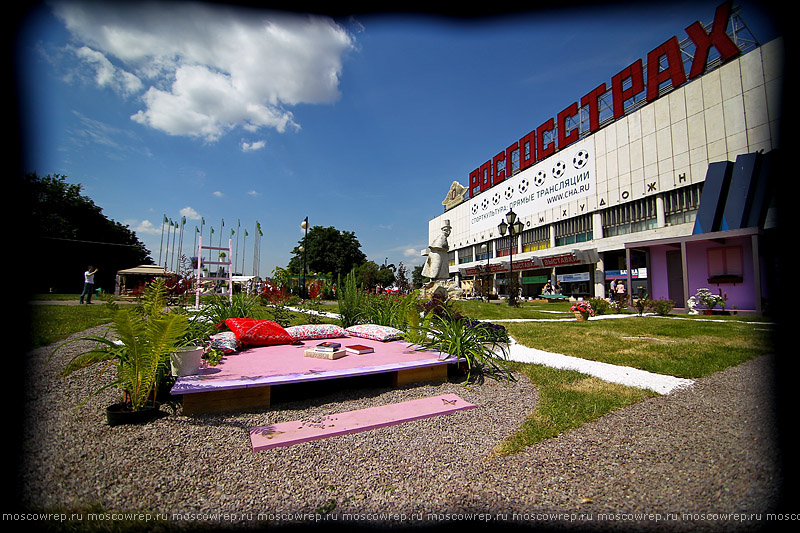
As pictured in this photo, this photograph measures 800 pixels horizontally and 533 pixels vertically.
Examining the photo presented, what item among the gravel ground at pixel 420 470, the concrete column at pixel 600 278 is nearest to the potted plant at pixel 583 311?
the gravel ground at pixel 420 470

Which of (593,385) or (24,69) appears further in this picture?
(593,385)

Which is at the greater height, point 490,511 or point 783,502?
point 783,502

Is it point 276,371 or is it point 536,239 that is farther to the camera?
point 536,239

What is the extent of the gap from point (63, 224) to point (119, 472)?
33614mm

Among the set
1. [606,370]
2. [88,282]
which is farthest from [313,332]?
[88,282]

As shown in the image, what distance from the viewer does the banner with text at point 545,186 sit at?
29.1m

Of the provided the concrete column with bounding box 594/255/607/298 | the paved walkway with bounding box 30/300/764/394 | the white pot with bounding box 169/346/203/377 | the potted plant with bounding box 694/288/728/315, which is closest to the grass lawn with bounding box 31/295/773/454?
the paved walkway with bounding box 30/300/764/394

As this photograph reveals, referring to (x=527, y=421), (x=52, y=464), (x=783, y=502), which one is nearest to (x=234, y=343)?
(x=52, y=464)

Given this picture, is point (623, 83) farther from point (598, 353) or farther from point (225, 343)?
point (225, 343)

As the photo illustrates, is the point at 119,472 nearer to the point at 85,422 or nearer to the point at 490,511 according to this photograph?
the point at 85,422

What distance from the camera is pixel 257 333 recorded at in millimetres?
5352

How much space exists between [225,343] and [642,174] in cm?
2642

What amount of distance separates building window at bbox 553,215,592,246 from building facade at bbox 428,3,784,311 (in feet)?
0.37

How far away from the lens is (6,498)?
2049 mm
